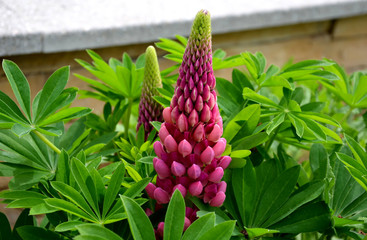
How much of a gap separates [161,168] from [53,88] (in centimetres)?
24

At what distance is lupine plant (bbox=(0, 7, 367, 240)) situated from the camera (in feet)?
2.23

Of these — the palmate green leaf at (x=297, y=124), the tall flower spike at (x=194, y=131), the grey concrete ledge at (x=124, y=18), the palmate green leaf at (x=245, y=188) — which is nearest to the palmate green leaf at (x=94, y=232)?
the tall flower spike at (x=194, y=131)

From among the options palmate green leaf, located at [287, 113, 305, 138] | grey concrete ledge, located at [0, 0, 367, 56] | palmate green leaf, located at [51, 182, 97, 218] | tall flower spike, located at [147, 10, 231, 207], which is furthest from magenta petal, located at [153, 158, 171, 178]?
grey concrete ledge, located at [0, 0, 367, 56]

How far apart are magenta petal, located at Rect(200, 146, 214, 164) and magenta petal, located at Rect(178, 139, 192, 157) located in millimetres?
20

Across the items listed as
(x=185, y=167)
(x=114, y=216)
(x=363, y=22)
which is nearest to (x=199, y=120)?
(x=185, y=167)

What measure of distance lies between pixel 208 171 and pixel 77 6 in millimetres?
1046

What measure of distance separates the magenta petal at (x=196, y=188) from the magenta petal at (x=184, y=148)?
4cm

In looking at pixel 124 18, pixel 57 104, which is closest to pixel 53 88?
pixel 57 104

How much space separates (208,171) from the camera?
0.71 m

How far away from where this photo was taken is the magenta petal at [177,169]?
2.24ft

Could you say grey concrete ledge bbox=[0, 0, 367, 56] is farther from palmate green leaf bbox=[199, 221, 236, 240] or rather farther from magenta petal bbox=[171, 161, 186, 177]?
palmate green leaf bbox=[199, 221, 236, 240]

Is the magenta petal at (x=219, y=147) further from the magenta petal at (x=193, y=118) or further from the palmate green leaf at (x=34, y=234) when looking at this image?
the palmate green leaf at (x=34, y=234)

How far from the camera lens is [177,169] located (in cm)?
68

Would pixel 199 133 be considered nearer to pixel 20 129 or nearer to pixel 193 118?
pixel 193 118
